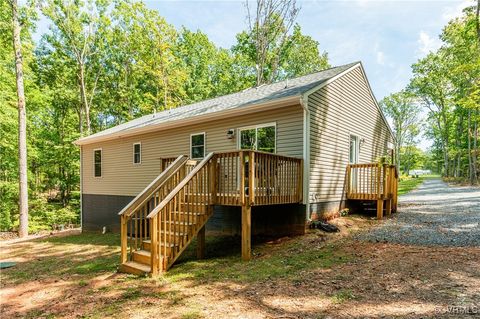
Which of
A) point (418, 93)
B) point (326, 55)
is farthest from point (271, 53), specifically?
point (418, 93)

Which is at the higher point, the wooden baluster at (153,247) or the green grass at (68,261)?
the wooden baluster at (153,247)

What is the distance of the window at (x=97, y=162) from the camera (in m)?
14.7

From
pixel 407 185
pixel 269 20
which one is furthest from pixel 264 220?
pixel 407 185

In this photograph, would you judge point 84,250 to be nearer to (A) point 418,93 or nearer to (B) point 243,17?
(B) point 243,17

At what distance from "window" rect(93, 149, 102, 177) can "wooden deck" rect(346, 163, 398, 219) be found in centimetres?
1174

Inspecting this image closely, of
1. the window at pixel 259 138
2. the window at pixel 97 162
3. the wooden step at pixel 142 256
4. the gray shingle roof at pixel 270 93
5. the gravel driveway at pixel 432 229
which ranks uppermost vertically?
the gray shingle roof at pixel 270 93

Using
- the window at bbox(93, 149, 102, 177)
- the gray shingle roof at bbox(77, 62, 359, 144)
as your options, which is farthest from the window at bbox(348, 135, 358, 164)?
the window at bbox(93, 149, 102, 177)

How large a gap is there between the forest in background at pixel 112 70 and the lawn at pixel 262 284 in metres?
13.6

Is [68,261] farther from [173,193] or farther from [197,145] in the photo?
[197,145]

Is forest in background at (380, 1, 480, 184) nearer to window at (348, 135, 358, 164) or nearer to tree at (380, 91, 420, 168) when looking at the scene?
tree at (380, 91, 420, 168)

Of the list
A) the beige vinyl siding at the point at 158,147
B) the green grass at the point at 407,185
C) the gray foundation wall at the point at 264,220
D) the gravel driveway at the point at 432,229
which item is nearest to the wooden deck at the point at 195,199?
the gray foundation wall at the point at 264,220

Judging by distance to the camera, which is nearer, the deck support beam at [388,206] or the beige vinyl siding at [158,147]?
the beige vinyl siding at [158,147]

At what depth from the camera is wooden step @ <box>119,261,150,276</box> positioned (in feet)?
18.8

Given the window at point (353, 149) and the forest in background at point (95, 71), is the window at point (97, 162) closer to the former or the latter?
the forest in background at point (95, 71)
